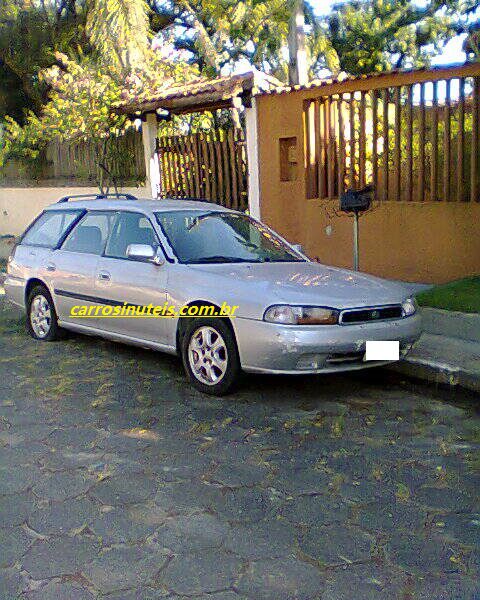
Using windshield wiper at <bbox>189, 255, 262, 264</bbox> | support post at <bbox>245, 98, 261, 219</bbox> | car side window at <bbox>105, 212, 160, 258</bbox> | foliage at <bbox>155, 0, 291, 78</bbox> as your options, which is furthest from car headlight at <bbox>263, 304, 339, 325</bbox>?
foliage at <bbox>155, 0, 291, 78</bbox>

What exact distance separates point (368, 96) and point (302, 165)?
1.58 m

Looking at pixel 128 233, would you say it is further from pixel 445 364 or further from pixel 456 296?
pixel 456 296

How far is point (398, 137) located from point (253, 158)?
10.0ft

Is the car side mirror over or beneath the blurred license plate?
over

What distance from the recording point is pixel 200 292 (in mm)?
5957

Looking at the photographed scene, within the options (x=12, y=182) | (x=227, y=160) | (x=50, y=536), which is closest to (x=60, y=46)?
(x=12, y=182)

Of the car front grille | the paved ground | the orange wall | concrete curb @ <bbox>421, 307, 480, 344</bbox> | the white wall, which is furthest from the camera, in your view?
the white wall

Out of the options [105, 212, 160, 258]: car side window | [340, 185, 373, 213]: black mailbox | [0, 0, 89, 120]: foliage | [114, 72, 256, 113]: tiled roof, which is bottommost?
[105, 212, 160, 258]: car side window

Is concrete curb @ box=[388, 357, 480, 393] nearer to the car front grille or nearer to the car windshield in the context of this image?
the car front grille

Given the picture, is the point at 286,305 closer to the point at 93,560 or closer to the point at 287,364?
the point at 287,364

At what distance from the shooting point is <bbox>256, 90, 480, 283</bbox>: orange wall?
981cm

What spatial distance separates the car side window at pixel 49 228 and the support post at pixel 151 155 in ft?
22.0

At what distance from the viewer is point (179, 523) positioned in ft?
12.2

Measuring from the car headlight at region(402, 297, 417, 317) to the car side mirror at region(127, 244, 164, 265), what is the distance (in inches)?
80.9
